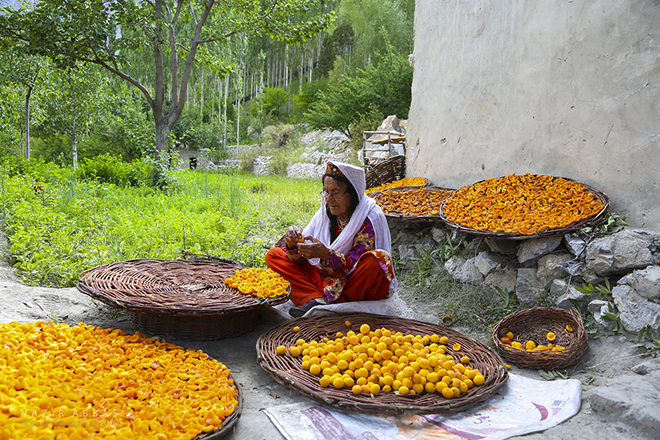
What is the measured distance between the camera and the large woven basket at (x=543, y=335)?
239 cm

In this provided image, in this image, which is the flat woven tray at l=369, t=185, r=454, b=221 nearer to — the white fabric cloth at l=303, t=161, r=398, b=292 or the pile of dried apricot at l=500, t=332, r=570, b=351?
the white fabric cloth at l=303, t=161, r=398, b=292

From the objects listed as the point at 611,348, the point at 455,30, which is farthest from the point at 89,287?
the point at 455,30

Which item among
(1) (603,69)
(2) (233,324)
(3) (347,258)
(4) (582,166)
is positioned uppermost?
(1) (603,69)

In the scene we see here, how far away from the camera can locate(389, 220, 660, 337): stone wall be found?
245 centimetres

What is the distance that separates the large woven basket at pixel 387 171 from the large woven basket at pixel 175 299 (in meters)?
3.41

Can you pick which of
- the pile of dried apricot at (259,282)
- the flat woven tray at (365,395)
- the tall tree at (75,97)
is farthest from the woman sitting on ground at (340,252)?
the tall tree at (75,97)

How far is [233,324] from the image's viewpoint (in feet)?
8.86

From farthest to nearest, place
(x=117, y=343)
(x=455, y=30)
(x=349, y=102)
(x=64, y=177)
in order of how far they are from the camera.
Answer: (x=349, y=102), (x=64, y=177), (x=455, y=30), (x=117, y=343)

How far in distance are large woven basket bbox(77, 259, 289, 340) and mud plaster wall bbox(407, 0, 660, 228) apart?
8.93 feet

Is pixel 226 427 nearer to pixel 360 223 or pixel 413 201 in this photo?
pixel 360 223

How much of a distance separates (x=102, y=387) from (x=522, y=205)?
10.4 ft

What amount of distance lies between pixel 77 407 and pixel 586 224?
3.16 meters

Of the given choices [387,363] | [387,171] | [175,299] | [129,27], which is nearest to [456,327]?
[387,363]

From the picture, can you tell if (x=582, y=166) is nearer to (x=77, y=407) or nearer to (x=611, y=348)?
(x=611, y=348)
